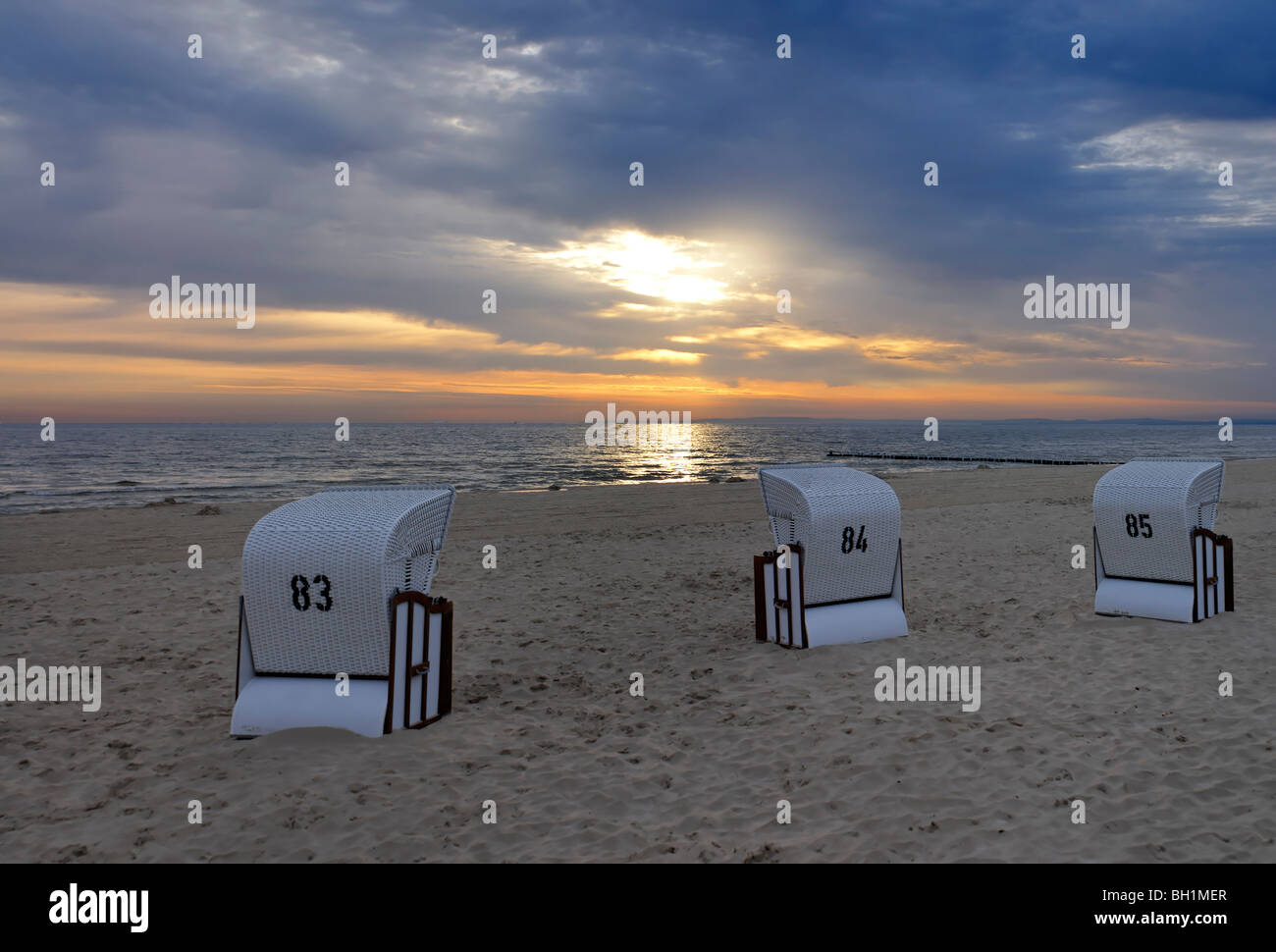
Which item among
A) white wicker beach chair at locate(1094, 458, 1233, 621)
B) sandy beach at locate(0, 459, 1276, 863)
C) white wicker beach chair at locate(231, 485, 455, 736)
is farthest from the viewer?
white wicker beach chair at locate(1094, 458, 1233, 621)

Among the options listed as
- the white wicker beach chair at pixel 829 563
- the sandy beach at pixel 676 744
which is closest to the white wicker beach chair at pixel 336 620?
the sandy beach at pixel 676 744

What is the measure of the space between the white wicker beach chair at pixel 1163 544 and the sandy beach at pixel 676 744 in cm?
39

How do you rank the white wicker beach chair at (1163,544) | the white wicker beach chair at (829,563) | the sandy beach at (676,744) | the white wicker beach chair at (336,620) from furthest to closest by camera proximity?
1. the white wicker beach chair at (1163,544)
2. the white wicker beach chair at (829,563)
3. the white wicker beach chair at (336,620)
4. the sandy beach at (676,744)

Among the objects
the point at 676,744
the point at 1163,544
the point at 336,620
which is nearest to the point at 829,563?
the point at 676,744

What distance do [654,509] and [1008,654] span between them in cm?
1660

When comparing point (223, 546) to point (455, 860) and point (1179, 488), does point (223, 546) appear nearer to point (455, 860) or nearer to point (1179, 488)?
point (455, 860)

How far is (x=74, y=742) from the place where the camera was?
6992mm

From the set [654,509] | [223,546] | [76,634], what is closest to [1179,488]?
[76,634]

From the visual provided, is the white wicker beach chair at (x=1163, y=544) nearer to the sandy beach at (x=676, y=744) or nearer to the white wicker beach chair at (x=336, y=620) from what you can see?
the sandy beach at (x=676, y=744)

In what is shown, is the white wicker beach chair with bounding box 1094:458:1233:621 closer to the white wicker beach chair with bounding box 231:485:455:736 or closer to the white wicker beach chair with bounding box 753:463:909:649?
the white wicker beach chair with bounding box 753:463:909:649

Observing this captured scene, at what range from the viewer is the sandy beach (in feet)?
17.4

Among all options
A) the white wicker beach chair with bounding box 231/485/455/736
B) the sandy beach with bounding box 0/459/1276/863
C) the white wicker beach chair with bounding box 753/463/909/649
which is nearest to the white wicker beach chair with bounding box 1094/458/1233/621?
the sandy beach with bounding box 0/459/1276/863

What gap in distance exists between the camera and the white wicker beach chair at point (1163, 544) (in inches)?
393

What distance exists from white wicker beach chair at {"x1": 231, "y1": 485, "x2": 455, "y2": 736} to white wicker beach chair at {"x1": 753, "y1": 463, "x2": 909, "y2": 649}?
428cm
